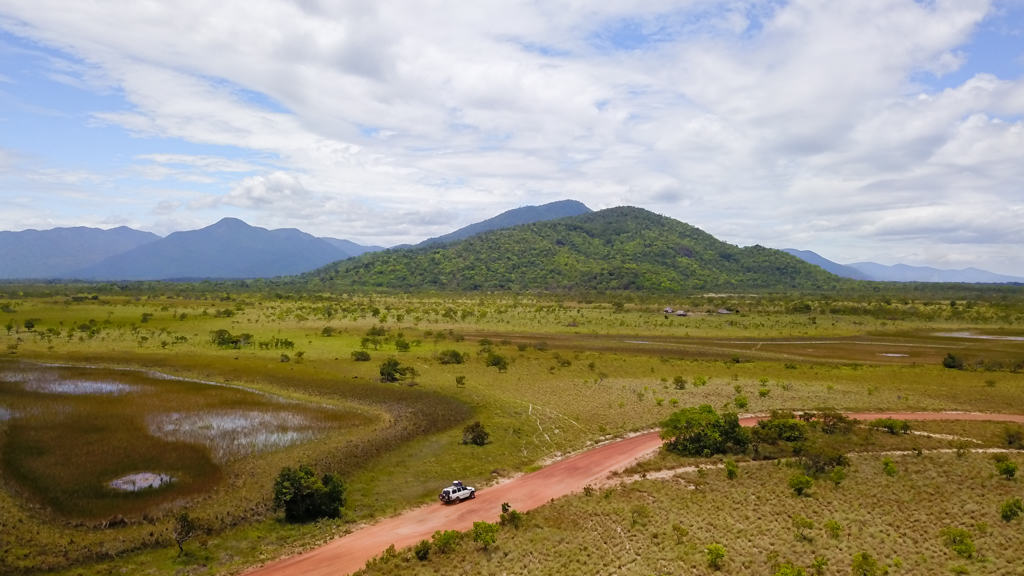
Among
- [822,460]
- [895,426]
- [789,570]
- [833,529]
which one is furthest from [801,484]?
[895,426]

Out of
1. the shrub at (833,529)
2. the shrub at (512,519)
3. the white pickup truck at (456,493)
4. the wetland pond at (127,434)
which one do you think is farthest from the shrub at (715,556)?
the wetland pond at (127,434)

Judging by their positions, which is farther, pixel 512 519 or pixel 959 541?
pixel 512 519

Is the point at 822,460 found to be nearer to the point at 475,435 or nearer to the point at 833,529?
the point at 833,529

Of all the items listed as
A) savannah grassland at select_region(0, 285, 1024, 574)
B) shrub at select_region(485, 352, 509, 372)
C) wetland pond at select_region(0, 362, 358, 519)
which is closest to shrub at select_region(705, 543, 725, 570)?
savannah grassland at select_region(0, 285, 1024, 574)

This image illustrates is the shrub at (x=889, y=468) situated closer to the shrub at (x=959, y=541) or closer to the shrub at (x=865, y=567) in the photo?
the shrub at (x=959, y=541)

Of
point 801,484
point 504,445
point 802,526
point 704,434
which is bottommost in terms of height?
point 504,445

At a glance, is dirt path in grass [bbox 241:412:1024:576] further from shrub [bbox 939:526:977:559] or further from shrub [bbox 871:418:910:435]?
shrub [bbox 871:418:910:435]
